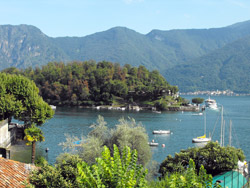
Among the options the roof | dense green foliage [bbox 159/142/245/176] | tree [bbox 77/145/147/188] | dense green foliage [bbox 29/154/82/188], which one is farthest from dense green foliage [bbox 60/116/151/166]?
tree [bbox 77/145/147/188]

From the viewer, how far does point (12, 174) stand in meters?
16.3

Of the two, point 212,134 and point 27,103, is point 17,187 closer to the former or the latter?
point 27,103

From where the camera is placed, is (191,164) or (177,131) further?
(177,131)

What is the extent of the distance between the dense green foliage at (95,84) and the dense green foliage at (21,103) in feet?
274

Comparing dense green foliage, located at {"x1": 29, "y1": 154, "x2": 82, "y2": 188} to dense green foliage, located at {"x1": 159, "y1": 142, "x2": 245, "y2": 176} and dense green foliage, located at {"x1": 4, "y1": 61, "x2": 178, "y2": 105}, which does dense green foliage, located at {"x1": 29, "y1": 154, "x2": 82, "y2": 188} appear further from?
dense green foliage, located at {"x1": 4, "y1": 61, "x2": 178, "y2": 105}

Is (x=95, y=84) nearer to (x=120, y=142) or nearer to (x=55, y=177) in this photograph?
(x=120, y=142)

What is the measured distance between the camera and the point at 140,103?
136 meters

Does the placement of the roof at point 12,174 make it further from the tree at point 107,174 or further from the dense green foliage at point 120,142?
the dense green foliage at point 120,142

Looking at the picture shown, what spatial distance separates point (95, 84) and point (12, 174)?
13438 centimetres

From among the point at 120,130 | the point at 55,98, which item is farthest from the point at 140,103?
the point at 120,130

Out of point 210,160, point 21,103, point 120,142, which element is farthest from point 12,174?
point 21,103

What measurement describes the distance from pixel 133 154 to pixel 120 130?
2258cm

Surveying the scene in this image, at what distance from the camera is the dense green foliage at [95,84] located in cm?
13975

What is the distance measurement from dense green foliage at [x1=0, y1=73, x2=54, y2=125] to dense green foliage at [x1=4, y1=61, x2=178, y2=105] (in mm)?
83602
